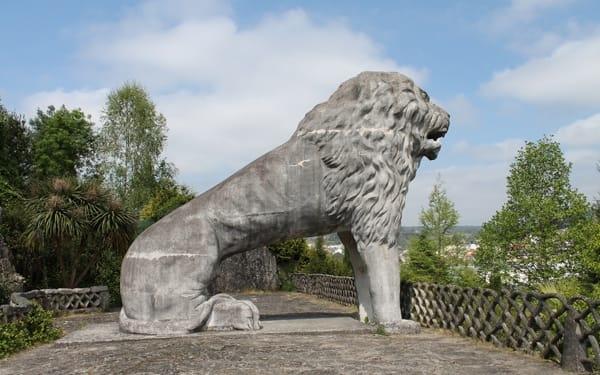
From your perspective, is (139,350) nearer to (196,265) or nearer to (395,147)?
(196,265)

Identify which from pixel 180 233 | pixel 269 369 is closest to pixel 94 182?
pixel 180 233

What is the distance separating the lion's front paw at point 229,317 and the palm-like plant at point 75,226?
7.41 metres

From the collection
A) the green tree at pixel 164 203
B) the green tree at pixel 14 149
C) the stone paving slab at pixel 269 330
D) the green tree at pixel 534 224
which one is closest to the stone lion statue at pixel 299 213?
the stone paving slab at pixel 269 330

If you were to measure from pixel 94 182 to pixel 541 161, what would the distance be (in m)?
12.1

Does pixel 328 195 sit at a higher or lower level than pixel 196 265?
higher

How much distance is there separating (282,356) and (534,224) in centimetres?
915

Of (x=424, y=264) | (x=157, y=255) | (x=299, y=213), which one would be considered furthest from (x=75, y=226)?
(x=424, y=264)

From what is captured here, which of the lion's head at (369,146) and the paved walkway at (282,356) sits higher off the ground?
the lion's head at (369,146)

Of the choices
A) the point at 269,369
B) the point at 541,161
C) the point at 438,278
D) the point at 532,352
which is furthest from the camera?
the point at 438,278

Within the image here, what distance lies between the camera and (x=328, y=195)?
8.75m

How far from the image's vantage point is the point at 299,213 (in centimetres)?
873

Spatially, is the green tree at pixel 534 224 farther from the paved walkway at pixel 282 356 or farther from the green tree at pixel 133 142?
the green tree at pixel 133 142

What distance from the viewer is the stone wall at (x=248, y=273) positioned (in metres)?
22.3

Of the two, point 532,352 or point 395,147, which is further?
point 395,147
